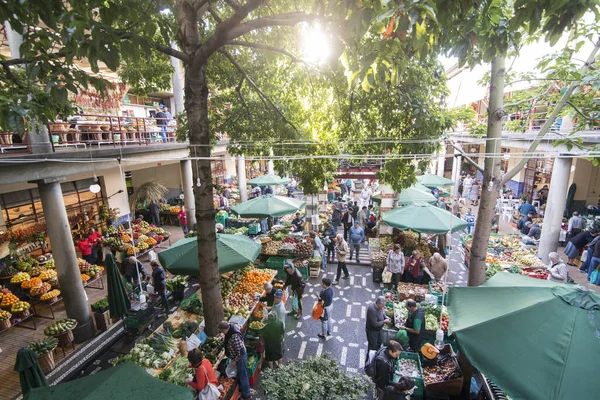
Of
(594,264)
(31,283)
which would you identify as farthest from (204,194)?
(594,264)

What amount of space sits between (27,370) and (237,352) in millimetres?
3683

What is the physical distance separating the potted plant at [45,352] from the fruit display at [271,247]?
6.38m

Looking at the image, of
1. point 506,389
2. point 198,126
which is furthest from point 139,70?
point 506,389

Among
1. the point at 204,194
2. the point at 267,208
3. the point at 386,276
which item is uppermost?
the point at 204,194

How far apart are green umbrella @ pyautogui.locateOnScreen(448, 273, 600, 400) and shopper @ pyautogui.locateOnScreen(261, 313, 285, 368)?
3.31m

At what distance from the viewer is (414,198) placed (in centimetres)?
1290

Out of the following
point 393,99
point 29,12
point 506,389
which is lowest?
point 506,389

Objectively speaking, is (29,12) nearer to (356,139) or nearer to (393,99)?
(393,99)

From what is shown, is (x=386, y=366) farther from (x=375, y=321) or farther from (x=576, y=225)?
(x=576, y=225)

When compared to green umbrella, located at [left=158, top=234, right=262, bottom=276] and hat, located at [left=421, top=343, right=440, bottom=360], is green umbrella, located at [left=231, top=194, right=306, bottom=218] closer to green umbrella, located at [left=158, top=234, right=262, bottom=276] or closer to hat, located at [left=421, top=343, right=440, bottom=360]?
green umbrella, located at [left=158, top=234, right=262, bottom=276]

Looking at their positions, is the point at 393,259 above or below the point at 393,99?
below

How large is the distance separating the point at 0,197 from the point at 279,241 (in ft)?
31.6

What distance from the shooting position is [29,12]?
3.25 m

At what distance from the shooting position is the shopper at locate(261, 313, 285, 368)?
6.28 meters
